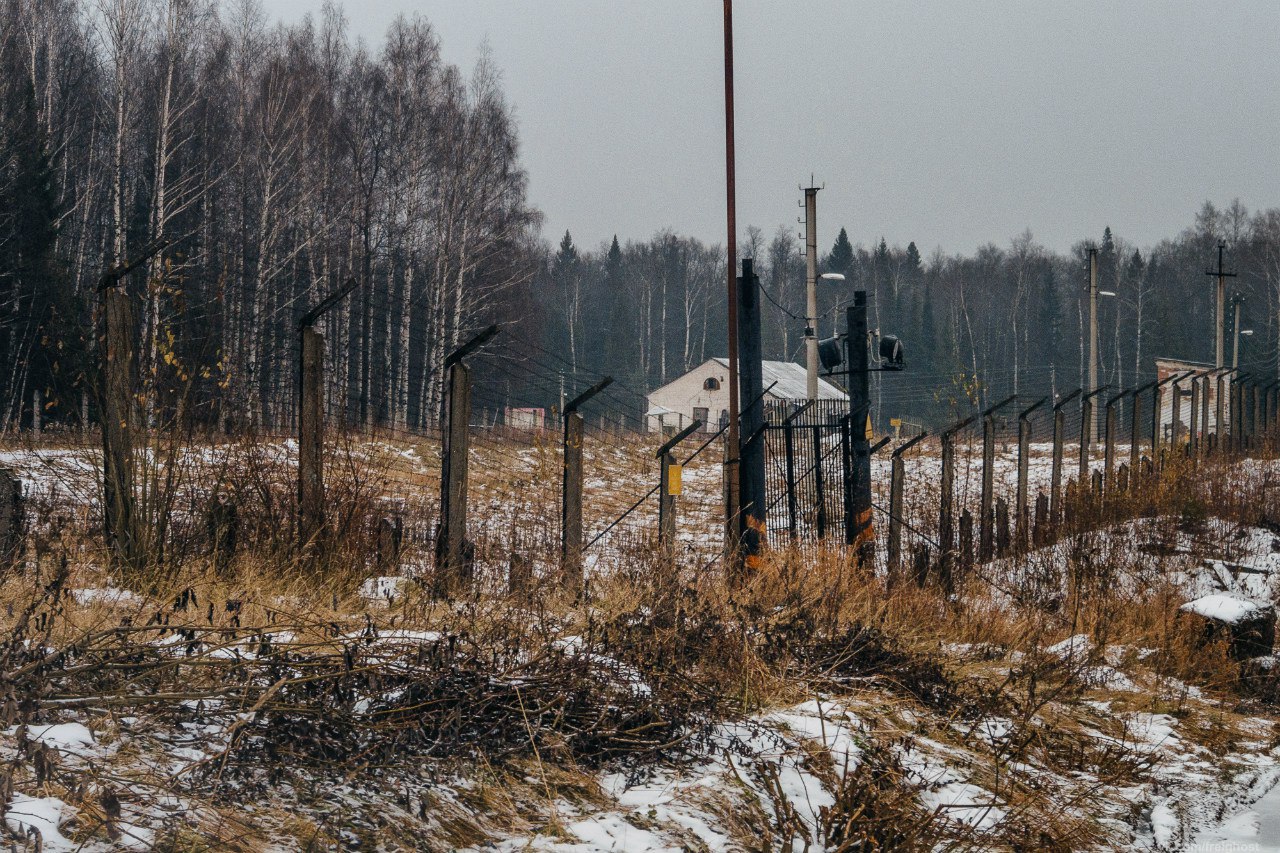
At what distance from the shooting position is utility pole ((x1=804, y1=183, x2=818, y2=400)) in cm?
1738

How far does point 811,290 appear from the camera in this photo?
18672 millimetres

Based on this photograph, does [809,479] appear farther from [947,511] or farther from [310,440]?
[310,440]

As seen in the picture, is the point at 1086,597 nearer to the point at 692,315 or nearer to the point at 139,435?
the point at 139,435

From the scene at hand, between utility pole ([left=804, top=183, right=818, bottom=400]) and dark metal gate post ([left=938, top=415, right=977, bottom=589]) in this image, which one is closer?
dark metal gate post ([left=938, top=415, right=977, bottom=589])

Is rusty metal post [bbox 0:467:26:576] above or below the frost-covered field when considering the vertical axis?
above

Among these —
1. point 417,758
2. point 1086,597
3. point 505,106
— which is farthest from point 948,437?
point 505,106

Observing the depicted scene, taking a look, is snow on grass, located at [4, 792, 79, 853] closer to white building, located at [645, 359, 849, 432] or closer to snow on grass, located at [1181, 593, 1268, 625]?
snow on grass, located at [1181, 593, 1268, 625]

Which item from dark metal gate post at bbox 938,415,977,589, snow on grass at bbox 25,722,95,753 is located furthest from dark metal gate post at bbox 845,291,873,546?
snow on grass at bbox 25,722,95,753

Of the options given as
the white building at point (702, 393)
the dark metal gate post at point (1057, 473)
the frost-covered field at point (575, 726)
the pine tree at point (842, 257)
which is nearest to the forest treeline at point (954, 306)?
the pine tree at point (842, 257)

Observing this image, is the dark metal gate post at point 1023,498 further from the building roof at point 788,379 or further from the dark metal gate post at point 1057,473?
the building roof at point 788,379

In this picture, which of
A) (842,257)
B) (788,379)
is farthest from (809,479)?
(842,257)

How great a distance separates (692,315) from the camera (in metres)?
80.2

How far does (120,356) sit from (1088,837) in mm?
5552

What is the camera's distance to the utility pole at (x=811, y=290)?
57.0 ft
